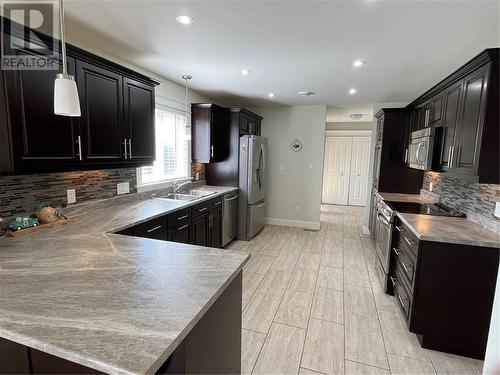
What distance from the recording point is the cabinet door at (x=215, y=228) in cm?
364

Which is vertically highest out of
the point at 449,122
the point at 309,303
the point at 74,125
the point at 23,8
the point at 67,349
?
the point at 23,8

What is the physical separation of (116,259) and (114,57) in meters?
2.31

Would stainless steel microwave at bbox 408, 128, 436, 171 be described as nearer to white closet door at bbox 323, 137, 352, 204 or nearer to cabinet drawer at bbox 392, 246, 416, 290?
cabinet drawer at bbox 392, 246, 416, 290

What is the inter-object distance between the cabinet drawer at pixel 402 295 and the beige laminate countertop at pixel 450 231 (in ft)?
1.84

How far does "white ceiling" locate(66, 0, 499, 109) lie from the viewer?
175cm

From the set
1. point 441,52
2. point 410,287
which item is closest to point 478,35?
point 441,52

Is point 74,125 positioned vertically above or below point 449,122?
below

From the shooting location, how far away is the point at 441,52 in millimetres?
2404

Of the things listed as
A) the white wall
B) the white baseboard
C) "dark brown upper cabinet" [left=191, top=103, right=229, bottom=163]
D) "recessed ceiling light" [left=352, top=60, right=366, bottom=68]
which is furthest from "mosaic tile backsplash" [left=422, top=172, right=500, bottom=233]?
"dark brown upper cabinet" [left=191, top=103, right=229, bottom=163]

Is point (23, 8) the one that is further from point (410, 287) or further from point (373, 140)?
point (373, 140)

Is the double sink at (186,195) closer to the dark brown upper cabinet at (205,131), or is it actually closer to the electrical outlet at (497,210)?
the dark brown upper cabinet at (205,131)

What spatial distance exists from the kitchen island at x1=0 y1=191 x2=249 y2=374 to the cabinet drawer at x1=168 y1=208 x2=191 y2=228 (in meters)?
0.91

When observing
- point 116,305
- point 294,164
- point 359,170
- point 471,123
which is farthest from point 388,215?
point 359,170

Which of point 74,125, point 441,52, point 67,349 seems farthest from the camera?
point 441,52
